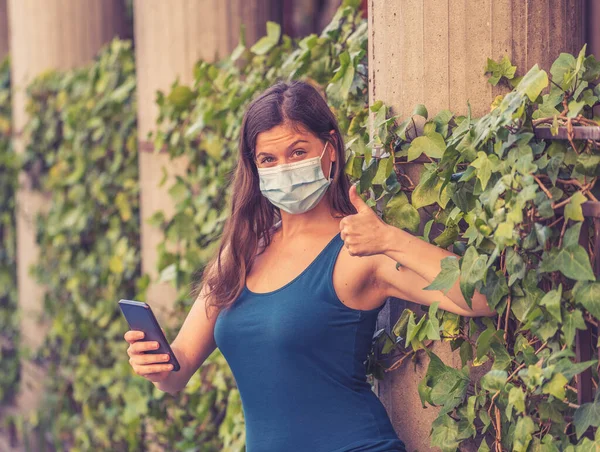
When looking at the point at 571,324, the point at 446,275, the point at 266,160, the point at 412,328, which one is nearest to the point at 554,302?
the point at 571,324

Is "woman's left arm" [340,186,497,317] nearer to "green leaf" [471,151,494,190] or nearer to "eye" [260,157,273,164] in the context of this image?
"green leaf" [471,151,494,190]

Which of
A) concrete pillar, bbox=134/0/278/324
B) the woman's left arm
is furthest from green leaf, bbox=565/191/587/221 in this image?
concrete pillar, bbox=134/0/278/324

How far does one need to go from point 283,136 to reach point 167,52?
211 cm

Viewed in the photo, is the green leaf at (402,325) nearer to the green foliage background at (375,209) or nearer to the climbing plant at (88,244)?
the green foliage background at (375,209)

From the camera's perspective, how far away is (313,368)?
2604 mm

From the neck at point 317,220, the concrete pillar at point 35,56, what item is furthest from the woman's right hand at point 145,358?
the concrete pillar at point 35,56

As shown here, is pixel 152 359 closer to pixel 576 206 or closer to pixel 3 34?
pixel 576 206

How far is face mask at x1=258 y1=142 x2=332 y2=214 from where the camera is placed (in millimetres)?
2676

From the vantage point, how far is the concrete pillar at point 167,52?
4562 millimetres

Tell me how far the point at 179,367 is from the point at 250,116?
755 mm

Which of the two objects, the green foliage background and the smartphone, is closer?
the green foliage background

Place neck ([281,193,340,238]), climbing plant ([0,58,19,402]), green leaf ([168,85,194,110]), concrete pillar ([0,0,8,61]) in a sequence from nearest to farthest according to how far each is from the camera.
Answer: neck ([281,193,340,238]) < green leaf ([168,85,194,110]) < climbing plant ([0,58,19,402]) < concrete pillar ([0,0,8,61])

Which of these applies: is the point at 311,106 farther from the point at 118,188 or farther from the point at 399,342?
the point at 118,188

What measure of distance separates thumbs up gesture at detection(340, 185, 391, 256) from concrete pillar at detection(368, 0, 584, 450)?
312 mm
